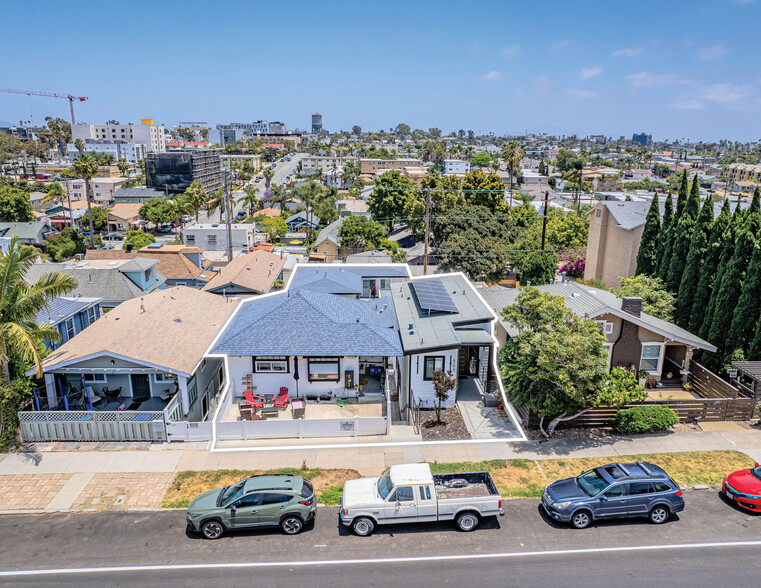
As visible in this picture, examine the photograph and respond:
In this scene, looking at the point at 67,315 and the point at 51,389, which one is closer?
the point at 51,389

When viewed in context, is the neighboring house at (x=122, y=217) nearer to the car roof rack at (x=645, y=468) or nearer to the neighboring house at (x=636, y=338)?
the neighboring house at (x=636, y=338)

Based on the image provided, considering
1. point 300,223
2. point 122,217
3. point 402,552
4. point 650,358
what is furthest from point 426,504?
point 122,217

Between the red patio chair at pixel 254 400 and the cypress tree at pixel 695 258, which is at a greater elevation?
the cypress tree at pixel 695 258

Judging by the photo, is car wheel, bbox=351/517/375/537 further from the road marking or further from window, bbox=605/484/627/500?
window, bbox=605/484/627/500

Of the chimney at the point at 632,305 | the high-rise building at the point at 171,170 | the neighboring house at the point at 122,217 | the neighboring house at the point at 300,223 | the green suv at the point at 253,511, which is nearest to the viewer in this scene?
the green suv at the point at 253,511

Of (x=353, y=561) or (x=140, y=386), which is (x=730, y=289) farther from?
(x=140, y=386)

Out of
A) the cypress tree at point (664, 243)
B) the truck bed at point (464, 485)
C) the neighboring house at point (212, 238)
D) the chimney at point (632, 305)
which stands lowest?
the neighboring house at point (212, 238)

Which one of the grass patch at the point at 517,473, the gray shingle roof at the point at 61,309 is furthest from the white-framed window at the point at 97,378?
the grass patch at the point at 517,473
